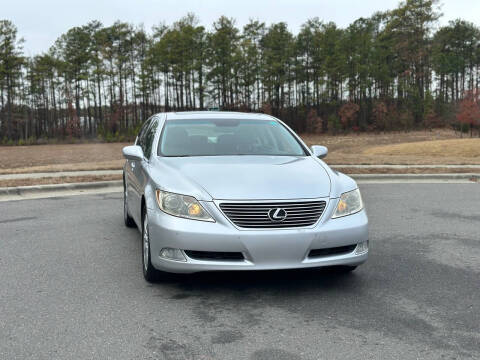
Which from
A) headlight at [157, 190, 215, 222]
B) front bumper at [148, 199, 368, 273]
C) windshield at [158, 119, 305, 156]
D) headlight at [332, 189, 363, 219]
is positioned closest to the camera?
front bumper at [148, 199, 368, 273]

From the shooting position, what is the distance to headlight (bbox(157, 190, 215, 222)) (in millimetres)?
4461

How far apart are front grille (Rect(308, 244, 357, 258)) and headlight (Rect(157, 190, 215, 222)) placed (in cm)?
89

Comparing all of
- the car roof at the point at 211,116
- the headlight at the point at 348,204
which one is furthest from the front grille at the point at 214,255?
the car roof at the point at 211,116

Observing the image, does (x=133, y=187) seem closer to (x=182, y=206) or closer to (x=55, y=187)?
(x=182, y=206)

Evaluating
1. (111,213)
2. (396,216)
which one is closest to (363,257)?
(396,216)

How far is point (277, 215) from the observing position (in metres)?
4.38

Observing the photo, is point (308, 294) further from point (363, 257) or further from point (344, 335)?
point (344, 335)

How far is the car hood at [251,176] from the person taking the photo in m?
4.50

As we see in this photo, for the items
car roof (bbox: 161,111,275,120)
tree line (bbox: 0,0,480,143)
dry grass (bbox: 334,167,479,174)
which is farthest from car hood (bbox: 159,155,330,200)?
tree line (bbox: 0,0,480,143)

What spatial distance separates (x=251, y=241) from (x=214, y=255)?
36 cm

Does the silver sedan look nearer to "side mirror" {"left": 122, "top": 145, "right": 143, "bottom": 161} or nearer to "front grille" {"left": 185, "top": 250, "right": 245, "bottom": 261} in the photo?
"front grille" {"left": 185, "top": 250, "right": 245, "bottom": 261}

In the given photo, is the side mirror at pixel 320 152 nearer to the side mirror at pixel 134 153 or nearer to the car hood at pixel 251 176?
the car hood at pixel 251 176

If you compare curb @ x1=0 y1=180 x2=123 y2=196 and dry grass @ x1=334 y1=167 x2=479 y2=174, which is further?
dry grass @ x1=334 y1=167 x2=479 y2=174

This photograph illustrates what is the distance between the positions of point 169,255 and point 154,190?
67 centimetres
